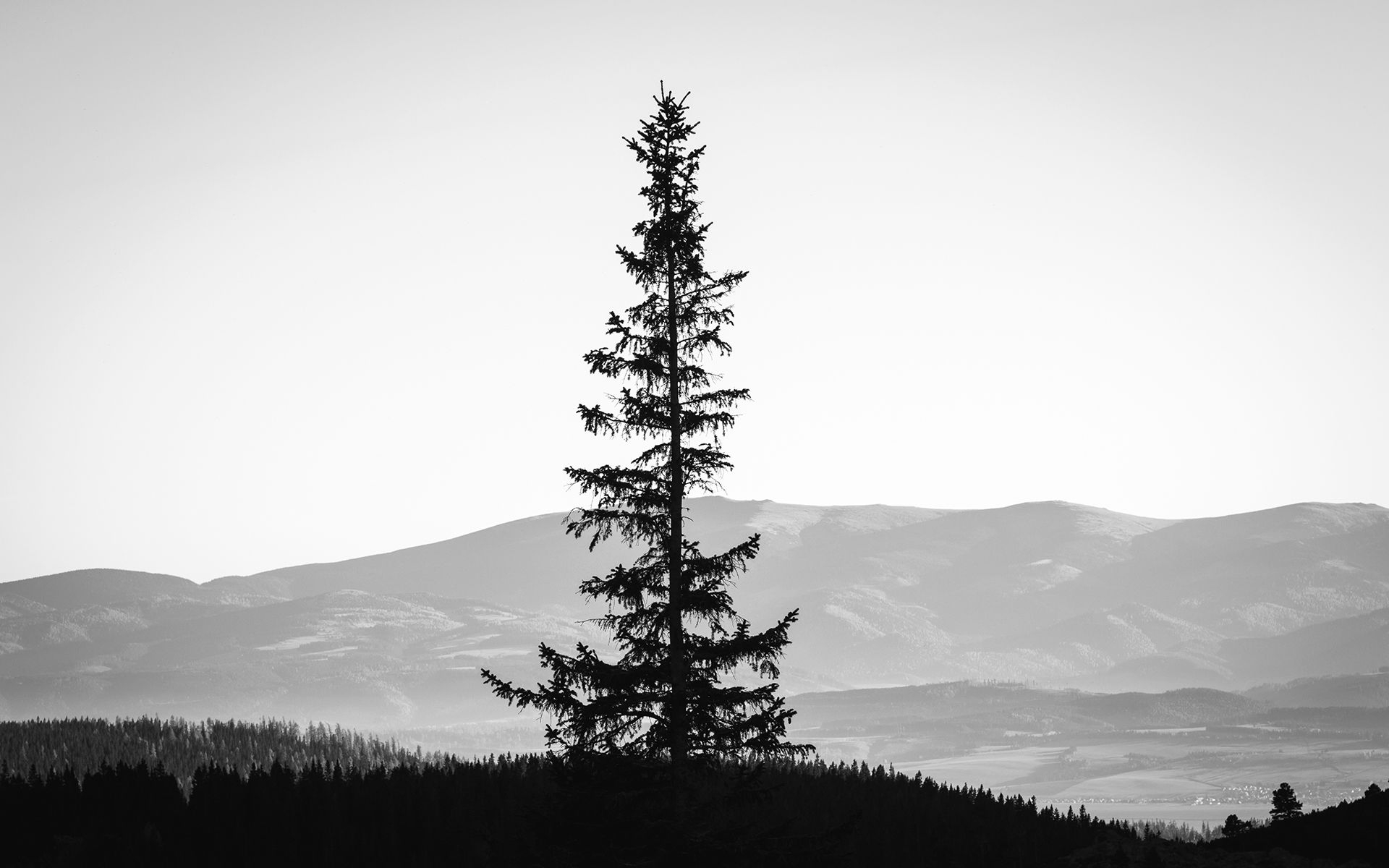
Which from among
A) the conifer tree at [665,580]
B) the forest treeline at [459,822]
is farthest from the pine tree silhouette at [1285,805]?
the conifer tree at [665,580]

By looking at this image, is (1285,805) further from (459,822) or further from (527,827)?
(459,822)

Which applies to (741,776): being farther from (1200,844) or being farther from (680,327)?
(1200,844)

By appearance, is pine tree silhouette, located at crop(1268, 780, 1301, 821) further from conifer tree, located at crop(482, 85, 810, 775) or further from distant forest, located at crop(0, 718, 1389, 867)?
conifer tree, located at crop(482, 85, 810, 775)

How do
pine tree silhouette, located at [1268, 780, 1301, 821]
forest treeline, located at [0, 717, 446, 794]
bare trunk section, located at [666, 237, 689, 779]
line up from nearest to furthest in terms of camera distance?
1. bare trunk section, located at [666, 237, 689, 779]
2. pine tree silhouette, located at [1268, 780, 1301, 821]
3. forest treeline, located at [0, 717, 446, 794]

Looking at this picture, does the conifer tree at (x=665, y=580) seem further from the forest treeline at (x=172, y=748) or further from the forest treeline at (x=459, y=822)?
the forest treeline at (x=172, y=748)

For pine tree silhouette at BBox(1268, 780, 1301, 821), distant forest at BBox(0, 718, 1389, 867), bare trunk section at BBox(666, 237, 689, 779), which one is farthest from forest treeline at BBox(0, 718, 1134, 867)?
pine tree silhouette at BBox(1268, 780, 1301, 821)

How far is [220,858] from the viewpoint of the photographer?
128 ft

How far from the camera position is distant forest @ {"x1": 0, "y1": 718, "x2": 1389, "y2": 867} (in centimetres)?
2705

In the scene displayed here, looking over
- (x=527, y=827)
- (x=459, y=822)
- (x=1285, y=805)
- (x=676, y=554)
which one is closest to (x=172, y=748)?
(x=459, y=822)

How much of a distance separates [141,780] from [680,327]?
30882 millimetres

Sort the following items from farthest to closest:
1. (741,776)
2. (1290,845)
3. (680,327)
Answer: (1290,845) → (680,327) → (741,776)

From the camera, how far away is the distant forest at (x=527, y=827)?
2705 cm

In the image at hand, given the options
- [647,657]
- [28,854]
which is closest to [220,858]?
[28,854]

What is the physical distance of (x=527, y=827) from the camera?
2989 cm
